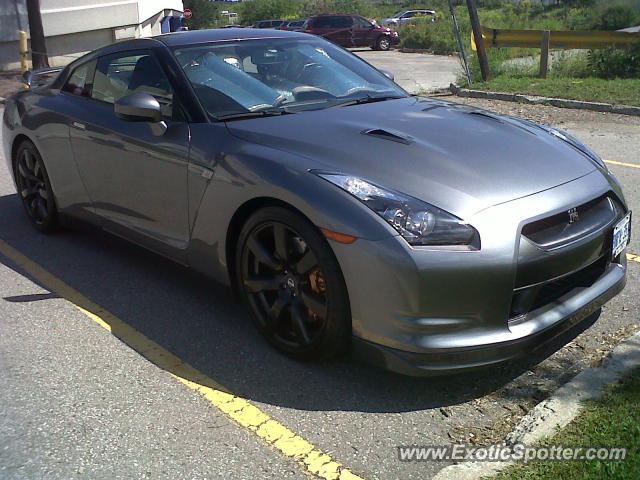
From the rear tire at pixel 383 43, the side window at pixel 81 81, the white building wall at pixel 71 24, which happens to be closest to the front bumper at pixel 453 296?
the side window at pixel 81 81

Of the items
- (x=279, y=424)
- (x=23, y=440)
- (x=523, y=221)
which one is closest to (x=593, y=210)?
(x=523, y=221)

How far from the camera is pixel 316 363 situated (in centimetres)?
347

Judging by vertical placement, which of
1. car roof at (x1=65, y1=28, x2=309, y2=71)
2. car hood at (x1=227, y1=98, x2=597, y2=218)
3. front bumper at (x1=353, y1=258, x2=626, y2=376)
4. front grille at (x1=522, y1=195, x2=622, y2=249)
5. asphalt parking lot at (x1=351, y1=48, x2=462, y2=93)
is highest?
car roof at (x1=65, y1=28, x2=309, y2=71)

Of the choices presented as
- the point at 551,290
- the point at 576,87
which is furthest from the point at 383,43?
the point at 551,290

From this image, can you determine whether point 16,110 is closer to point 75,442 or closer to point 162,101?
point 162,101

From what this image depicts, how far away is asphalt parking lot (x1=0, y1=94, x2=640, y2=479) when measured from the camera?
2.82 metres

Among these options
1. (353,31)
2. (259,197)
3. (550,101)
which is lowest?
(550,101)

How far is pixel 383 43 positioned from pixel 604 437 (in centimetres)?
2943

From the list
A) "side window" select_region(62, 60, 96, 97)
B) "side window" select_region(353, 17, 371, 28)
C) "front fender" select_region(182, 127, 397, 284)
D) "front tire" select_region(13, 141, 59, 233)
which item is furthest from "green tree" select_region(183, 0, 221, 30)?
"front fender" select_region(182, 127, 397, 284)

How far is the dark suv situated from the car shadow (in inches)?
1042

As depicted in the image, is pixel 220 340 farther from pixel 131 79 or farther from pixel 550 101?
pixel 550 101

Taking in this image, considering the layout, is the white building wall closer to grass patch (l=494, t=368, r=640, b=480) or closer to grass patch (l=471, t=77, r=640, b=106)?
grass patch (l=471, t=77, r=640, b=106)

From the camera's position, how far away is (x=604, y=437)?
2703 mm

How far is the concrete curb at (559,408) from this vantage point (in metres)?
2.65
